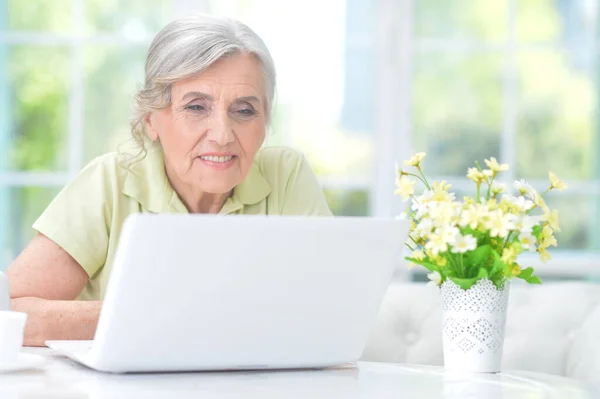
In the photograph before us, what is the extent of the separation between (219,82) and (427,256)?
74 centimetres

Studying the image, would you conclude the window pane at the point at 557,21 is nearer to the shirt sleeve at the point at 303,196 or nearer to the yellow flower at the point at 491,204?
the shirt sleeve at the point at 303,196

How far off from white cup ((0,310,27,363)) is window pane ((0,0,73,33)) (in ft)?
9.75

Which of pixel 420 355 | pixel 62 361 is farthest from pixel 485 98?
pixel 62 361

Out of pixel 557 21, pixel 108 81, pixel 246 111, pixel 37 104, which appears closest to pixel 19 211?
pixel 37 104

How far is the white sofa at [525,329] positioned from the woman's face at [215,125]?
486mm

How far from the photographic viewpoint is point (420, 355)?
2.23 m

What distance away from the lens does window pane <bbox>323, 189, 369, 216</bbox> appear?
4.16 m

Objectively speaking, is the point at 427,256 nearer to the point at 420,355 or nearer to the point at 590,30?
the point at 420,355

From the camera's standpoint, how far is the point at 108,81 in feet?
13.5

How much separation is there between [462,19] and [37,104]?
179 cm

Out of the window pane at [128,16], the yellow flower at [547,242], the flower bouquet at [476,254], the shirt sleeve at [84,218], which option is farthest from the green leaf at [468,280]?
the window pane at [128,16]

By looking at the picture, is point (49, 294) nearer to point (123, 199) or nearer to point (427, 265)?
point (123, 199)

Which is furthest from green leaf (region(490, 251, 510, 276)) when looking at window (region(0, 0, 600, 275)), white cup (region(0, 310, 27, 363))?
window (region(0, 0, 600, 275))

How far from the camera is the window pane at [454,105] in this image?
4156mm
